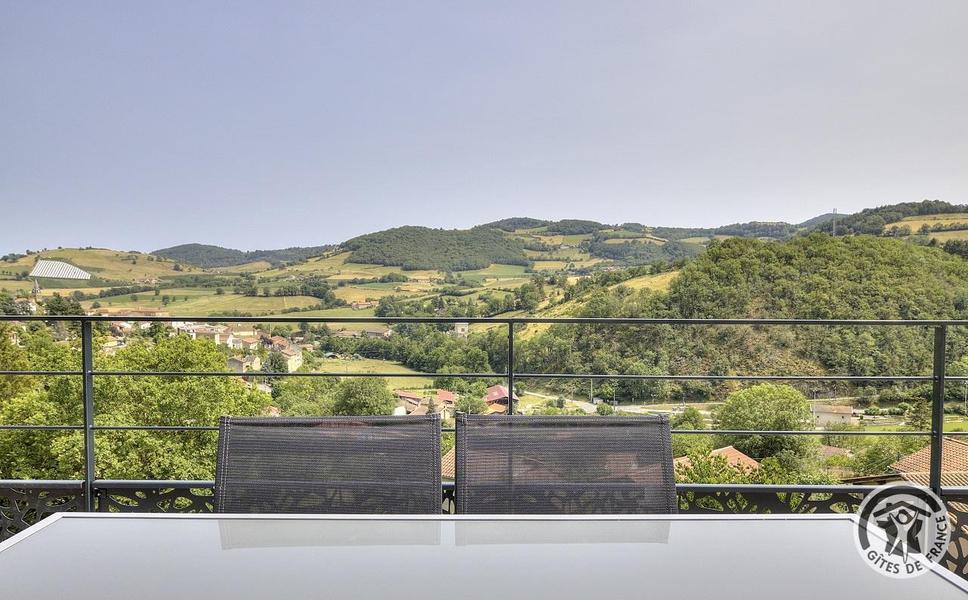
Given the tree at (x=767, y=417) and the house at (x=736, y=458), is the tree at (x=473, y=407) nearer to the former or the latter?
the house at (x=736, y=458)

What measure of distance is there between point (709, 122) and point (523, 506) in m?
24.3

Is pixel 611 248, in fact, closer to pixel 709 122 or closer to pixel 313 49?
pixel 709 122

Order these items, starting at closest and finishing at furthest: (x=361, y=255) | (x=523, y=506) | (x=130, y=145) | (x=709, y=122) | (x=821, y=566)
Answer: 1. (x=821, y=566)
2. (x=523, y=506)
3. (x=361, y=255)
4. (x=709, y=122)
5. (x=130, y=145)

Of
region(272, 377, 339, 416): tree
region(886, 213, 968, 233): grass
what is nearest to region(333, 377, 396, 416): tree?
region(272, 377, 339, 416): tree

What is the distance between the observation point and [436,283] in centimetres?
1936

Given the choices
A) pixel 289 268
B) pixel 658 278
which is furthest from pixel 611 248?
pixel 289 268

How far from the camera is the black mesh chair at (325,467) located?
1471 millimetres

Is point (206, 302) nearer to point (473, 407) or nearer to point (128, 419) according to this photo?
point (128, 419)

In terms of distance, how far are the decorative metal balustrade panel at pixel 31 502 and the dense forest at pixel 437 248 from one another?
1785 centimetres

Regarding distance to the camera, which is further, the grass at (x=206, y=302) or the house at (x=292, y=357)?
the grass at (x=206, y=302)

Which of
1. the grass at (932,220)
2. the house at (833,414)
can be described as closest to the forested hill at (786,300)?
the grass at (932,220)

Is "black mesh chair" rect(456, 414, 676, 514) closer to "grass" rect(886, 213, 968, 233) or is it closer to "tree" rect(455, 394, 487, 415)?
"tree" rect(455, 394, 487, 415)

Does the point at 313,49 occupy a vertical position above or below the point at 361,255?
above

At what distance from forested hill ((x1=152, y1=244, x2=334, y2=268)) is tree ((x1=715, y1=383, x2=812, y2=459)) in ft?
45.1
